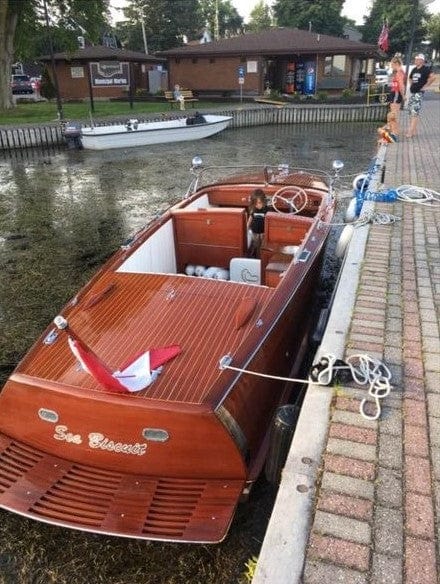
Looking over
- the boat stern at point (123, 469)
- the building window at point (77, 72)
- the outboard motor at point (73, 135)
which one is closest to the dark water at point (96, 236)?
the boat stern at point (123, 469)

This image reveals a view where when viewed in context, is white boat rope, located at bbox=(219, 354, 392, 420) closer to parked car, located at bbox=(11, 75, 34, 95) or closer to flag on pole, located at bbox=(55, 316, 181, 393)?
flag on pole, located at bbox=(55, 316, 181, 393)

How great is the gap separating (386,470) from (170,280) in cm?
271

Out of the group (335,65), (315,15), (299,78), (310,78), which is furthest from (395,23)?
(310,78)

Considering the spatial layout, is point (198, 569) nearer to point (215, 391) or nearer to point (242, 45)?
point (215, 391)

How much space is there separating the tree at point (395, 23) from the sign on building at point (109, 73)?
3392cm

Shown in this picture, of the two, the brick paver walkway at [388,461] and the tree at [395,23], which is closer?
the brick paver walkway at [388,461]

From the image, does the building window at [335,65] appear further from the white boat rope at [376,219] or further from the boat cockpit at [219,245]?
the boat cockpit at [219,245]

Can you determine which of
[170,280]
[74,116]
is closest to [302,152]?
[74,116]

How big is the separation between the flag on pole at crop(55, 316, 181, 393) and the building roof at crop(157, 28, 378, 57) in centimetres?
3075

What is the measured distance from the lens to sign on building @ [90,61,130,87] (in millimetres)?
32147

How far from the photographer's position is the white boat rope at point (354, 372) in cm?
339

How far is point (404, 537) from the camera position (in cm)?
240

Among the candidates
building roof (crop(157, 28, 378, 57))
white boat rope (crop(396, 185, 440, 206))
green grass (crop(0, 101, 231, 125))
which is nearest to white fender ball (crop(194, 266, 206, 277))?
white boat rope (crop(396, 185, 440, 206))

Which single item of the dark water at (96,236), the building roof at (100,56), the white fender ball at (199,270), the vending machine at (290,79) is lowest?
the dark water at (96,236)
